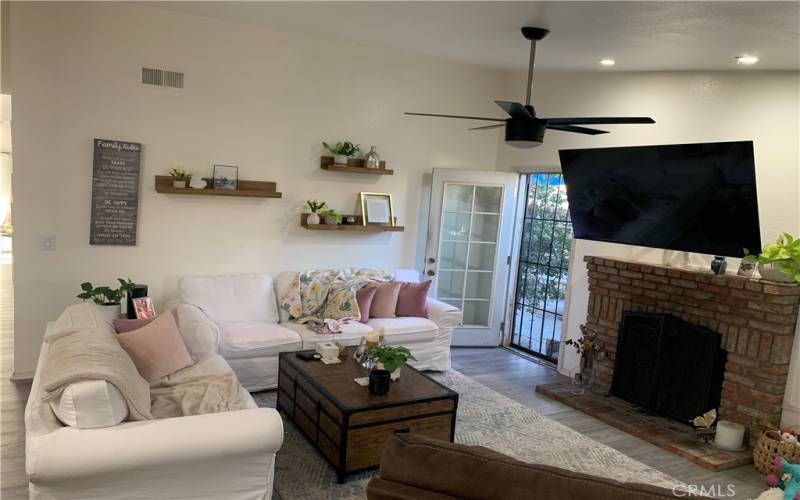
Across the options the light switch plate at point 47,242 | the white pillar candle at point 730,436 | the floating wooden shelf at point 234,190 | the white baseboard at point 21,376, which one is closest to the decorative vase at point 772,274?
the white pillar candle at point 730,436

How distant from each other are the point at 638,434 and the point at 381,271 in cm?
264

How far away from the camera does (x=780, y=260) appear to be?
377 centimetres

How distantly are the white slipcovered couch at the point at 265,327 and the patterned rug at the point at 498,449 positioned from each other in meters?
0.31

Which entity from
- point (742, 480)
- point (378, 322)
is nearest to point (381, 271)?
point (378, 322)

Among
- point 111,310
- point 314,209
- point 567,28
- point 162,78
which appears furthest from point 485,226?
point 111,310

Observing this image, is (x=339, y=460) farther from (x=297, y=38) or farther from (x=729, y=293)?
(x=297, y=38)

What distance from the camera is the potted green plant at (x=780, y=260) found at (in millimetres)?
3703

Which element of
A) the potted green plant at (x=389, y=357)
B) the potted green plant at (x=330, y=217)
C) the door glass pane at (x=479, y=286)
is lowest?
the potted green plant at (x=389, y=357)

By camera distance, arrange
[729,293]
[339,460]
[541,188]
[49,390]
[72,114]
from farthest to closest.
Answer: [541,188] → [72,114] → [729,293] → [339,460] → [49,390]

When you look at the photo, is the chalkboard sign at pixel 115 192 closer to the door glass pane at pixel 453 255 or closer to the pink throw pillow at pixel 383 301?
the pink throw pillow at pixel 383 301

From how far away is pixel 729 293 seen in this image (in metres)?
4.06

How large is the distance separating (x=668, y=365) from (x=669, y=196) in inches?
51.4

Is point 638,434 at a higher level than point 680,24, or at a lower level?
lower

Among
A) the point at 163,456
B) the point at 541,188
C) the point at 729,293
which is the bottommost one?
the point at 163,456
